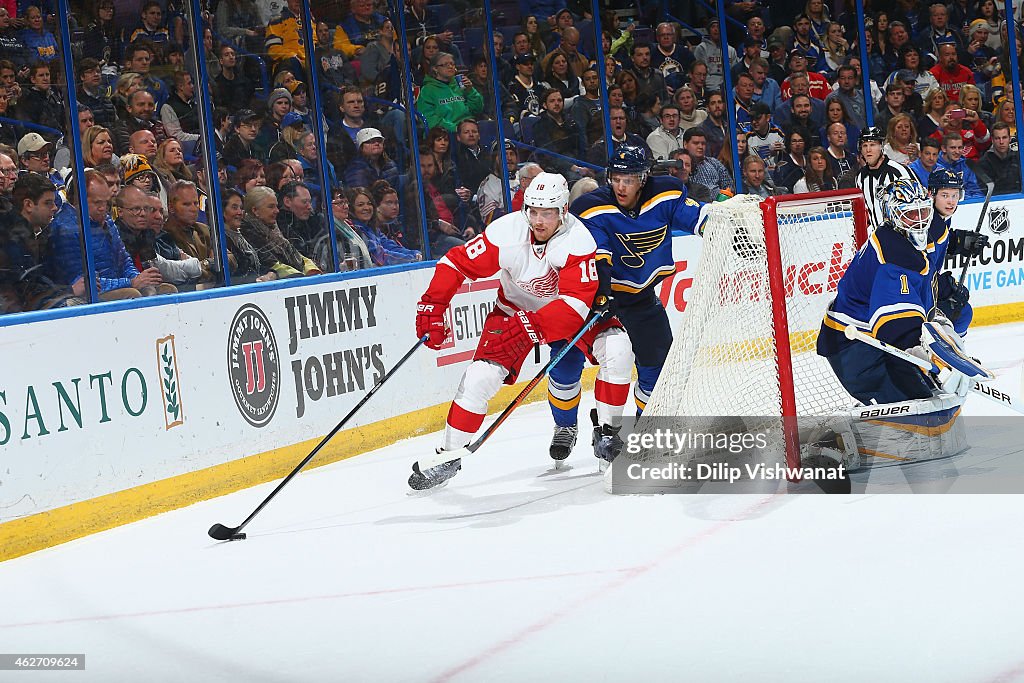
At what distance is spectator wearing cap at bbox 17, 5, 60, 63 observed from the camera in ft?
16.2

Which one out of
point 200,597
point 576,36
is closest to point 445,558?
point 200,597

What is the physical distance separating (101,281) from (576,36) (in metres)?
4.17

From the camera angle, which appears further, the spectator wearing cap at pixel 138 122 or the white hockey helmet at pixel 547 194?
the spectator wearing cap at pixel 138 122

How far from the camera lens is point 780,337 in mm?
4055

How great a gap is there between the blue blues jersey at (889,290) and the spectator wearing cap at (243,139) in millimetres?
3096

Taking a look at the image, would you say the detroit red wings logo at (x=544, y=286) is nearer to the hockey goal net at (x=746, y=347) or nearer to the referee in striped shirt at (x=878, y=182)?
the hockey goal net at (x=746, y=347)

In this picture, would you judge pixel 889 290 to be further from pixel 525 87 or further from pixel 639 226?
pixel 525 87

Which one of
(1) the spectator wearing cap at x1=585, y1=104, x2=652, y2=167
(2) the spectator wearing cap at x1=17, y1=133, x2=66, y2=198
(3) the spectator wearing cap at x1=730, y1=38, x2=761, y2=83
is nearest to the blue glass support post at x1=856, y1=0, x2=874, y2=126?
(3) the spectator wearing cap at x1=730, y1=38, x2=761, y2=83

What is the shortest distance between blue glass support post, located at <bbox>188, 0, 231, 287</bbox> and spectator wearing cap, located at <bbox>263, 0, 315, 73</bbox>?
476 millimetres

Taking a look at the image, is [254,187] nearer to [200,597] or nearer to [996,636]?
[200,597]

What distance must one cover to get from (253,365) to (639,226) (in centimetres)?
166

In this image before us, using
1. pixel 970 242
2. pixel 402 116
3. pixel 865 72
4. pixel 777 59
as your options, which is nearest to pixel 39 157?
pixel 402 116

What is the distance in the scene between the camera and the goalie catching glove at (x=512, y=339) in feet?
14.6

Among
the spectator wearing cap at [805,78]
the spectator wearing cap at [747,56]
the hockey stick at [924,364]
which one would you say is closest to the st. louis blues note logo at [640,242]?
the hockey stick at [924,364]
